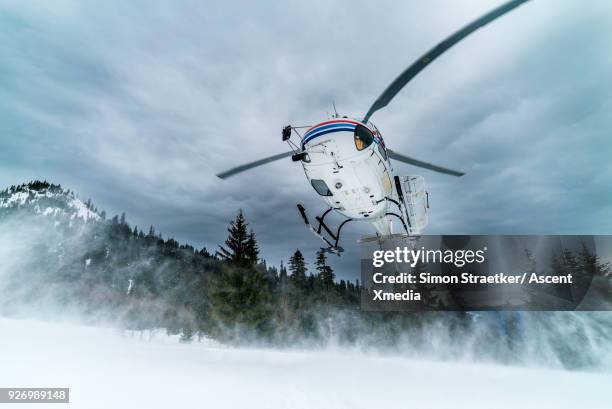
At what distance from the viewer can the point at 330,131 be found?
6555 millimetres

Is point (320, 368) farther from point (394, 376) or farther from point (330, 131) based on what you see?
point (330, 131)

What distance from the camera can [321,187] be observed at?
786 cm

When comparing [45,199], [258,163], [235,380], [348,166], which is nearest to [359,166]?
[348,166]

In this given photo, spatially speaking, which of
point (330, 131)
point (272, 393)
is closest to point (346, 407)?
point (272, 393)

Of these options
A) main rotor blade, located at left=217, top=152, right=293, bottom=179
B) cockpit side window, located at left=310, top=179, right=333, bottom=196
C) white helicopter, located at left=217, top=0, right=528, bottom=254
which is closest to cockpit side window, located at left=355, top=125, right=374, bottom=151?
white helicopter, located at left=217, top=0, right=528, bottom=254

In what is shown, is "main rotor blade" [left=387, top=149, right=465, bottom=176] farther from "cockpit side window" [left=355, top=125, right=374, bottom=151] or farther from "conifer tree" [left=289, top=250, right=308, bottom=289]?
"conifer tree" [left=289, top=250, right=308, bottom=289]

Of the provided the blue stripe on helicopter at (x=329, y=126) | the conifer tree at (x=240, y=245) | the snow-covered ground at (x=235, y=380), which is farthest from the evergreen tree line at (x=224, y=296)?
the blue stripe on helicopter at (x=329, y=126)

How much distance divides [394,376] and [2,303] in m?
55.1

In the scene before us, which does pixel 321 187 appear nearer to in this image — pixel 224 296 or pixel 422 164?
pixel 422 164

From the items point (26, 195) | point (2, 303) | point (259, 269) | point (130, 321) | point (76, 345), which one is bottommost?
point (130, 321)

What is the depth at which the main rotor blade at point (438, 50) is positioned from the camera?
441 centimetres

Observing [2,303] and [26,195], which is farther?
[26,195]

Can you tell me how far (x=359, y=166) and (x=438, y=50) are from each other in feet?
9.27

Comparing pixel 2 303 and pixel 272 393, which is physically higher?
pixel 272 393
